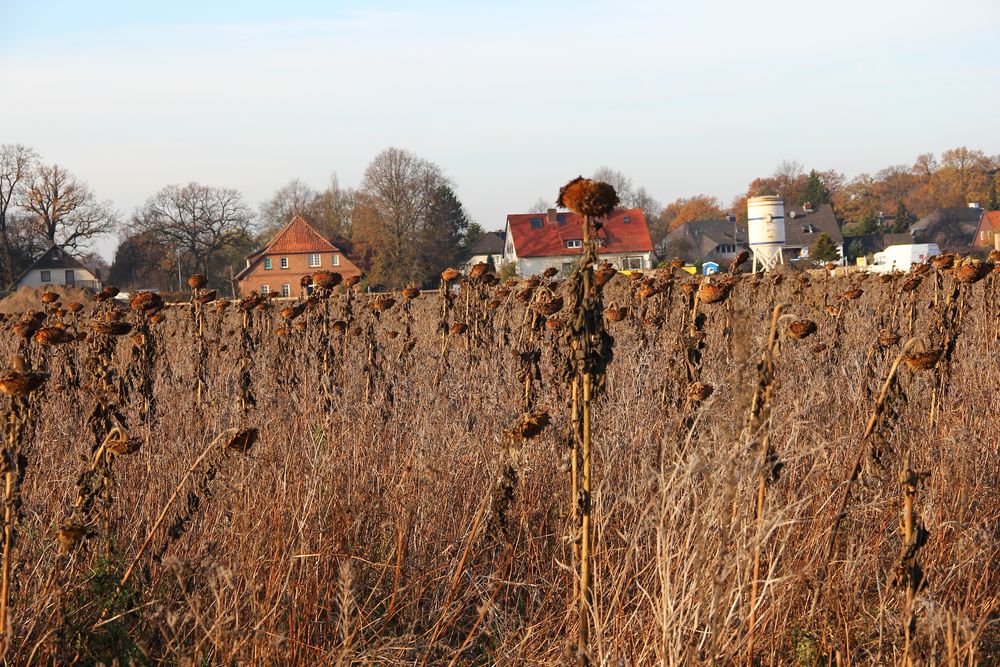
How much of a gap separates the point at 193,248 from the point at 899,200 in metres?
78.2

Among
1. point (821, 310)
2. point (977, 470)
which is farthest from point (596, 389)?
point (821, 310)

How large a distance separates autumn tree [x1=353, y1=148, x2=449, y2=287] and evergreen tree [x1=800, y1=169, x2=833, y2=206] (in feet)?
163

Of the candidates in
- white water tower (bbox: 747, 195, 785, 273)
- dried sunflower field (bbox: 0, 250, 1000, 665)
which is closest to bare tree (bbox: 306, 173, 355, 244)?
white water tower (bbox: 747, 195, 785, 273)

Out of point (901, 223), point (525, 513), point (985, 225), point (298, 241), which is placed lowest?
point (525, 513)

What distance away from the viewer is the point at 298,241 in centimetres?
7012

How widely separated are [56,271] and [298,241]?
723 inches

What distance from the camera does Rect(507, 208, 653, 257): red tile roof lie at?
7081 cm

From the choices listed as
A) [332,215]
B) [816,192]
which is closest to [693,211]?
[816,192]

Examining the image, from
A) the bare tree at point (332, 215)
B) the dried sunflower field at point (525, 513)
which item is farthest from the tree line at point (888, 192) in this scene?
the dried sunflower field at point (525, 513)

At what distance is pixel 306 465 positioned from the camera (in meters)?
4.25

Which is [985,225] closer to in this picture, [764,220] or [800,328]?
[764,220]

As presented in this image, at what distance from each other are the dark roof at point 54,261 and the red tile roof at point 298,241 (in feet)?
48.8

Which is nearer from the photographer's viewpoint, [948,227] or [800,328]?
[800,328]

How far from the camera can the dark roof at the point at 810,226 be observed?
84688mm
